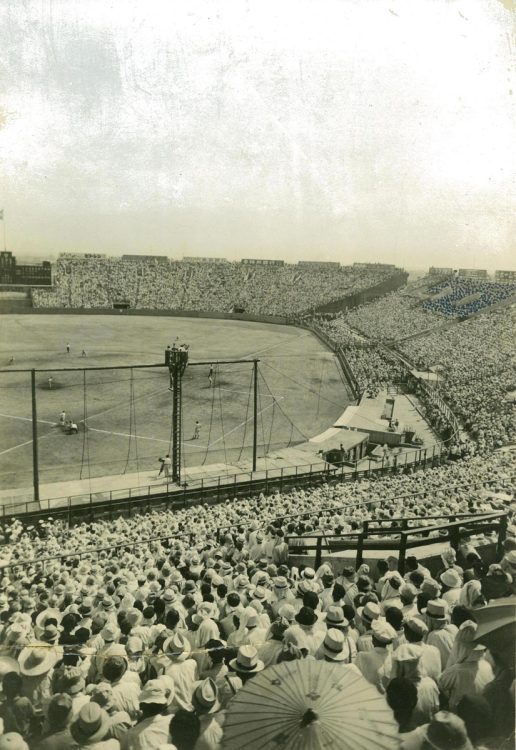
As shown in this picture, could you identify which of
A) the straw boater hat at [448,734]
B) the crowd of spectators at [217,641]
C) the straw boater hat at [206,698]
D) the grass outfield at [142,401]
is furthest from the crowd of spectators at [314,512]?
the straw boater hat at [448,734]

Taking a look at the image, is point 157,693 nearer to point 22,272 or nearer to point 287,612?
point 287,612

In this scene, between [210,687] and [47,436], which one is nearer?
[210,687]

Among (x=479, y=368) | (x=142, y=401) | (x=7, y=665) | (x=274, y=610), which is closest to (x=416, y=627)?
(x=274, y=610)

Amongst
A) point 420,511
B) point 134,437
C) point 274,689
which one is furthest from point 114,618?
point 134,437

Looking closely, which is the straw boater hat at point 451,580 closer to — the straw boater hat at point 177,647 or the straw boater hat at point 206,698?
the straw boater hat at point 177,647

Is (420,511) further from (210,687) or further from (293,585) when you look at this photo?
(210,687)
